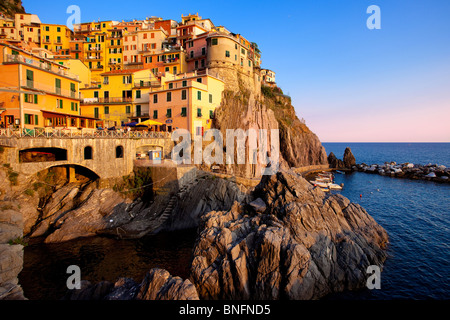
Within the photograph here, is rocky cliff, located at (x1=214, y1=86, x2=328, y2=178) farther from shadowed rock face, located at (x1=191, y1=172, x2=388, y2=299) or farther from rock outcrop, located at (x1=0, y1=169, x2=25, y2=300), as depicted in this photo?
rock outcrop, located at (x1=0, y1=169, x2=25, y2=300)

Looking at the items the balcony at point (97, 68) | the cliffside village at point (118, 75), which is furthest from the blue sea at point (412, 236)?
the balcony at point (97, 68)

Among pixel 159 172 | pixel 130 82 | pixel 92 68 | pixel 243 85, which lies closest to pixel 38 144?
pixel 159 172

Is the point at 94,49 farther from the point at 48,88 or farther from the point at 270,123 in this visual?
the point at 270,123

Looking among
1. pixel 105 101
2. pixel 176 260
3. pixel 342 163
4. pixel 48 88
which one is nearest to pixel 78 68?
pixel 105 101

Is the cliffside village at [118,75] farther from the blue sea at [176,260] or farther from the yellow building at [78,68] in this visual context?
the blue sea at [176,260]

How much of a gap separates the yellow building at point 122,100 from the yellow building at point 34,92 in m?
8.97

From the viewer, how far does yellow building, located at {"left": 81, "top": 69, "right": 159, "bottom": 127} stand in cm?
4941

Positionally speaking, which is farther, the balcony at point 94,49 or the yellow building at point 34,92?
the balcony at point 94,49

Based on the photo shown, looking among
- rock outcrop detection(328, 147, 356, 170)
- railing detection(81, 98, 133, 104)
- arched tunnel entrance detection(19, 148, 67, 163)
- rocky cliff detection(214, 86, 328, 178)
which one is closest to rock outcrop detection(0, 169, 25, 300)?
arched tunnel entrance detection(19, 148, 67, 163)

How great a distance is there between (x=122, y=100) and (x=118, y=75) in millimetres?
5633

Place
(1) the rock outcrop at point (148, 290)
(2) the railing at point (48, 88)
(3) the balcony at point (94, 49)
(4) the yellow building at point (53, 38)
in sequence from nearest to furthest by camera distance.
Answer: (1) the rock outcrop at point (148, 290), (2) the railing at point (48, 88), (3) the balcony at point (94, 49), (4) the yellow building at point (53, 38)

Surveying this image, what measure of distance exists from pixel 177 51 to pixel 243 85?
16846 millimetres

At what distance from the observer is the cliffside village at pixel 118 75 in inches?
1334

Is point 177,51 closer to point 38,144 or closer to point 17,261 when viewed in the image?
point 38,144
